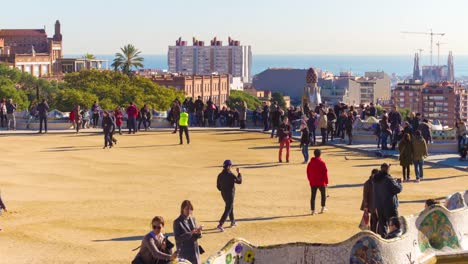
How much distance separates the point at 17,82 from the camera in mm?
132500

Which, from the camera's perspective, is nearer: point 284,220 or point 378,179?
point 378,179

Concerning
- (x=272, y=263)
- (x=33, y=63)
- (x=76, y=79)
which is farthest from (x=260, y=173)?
(x=33, y=63)

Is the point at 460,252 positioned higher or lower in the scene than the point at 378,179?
lower

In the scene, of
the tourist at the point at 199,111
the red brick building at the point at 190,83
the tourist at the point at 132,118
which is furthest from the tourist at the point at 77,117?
the red brick building at the point at 190,83

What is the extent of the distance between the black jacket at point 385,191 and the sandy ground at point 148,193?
1.21 metres

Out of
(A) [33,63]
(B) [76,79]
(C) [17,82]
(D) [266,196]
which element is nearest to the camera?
(D) [266,196]

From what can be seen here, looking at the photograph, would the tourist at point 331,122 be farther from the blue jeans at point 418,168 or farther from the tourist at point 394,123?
the blue jeans at point 418,168

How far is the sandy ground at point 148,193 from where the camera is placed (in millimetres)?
16891

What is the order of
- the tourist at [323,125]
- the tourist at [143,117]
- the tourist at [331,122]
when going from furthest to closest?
1. the tourist at [143,117]
2. the tourist at [331,122]
3. the tourist at [323,125]

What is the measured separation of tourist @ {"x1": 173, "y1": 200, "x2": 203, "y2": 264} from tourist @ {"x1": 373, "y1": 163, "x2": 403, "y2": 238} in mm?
4224

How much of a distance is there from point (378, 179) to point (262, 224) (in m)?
2.83

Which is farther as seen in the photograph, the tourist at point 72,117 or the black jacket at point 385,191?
the tourist at point 72,117

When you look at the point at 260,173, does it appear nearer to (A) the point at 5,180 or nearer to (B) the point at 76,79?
(A) the point at 5,180

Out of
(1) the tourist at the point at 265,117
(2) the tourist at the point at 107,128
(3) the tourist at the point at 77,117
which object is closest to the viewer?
(2) the tourist at the point at 107,128
